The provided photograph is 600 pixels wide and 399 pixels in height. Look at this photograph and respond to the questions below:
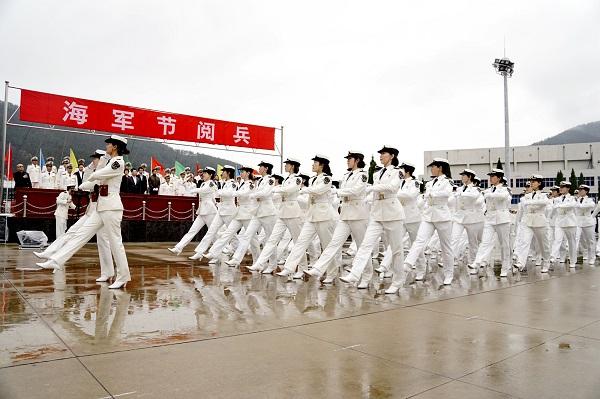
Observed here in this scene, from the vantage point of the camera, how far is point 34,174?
16172 millimetres

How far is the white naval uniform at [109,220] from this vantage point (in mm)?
6453

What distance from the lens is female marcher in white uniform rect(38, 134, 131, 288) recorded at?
6477 mm

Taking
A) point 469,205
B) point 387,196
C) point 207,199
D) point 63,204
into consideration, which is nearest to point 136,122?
point 63,204

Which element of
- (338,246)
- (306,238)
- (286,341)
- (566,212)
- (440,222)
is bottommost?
(286,341)

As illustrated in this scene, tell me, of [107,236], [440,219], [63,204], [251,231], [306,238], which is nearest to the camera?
[107,236]

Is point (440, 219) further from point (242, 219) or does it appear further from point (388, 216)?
point (242, 219)

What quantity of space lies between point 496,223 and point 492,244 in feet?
1.54

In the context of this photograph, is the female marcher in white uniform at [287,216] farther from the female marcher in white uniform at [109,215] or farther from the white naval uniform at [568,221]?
the white naval uniform at [568,221]

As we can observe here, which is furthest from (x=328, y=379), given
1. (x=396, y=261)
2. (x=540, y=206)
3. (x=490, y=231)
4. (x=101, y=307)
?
(x=540, y=206)

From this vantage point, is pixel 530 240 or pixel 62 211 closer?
pixel 530 240

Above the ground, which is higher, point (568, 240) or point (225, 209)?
point (225, 209)

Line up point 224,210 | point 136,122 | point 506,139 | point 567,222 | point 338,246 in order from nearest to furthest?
1. point 338,246
2. point 224,210
3. point 567,222
4. point 136,122
5. point 506,139

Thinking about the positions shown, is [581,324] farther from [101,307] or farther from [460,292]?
[101,307]

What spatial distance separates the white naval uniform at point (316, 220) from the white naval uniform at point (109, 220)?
2748 mm
